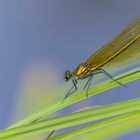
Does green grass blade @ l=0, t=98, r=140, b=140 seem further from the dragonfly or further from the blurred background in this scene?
the blurred background

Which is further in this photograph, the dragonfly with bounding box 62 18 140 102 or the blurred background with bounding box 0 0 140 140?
the blurred background with bounding box 0 0 140 140

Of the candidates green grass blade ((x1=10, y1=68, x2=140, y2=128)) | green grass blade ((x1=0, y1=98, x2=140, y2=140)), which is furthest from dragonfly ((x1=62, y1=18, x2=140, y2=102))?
green grass blade ((x1=0, y1=98, x2=140, y2=140))

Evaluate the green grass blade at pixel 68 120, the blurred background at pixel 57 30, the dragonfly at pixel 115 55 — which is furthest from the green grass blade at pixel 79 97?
the blurred background at pixel 57 30

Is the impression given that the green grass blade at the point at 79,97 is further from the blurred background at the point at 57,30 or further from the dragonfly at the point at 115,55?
the blurred background at the point at 57,30

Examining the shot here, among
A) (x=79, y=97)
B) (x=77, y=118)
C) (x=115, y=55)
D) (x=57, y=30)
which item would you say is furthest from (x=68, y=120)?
(x=57, y=30)

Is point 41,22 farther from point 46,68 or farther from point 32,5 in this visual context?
point 46,68

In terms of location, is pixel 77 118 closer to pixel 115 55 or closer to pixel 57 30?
pixel 115 55
